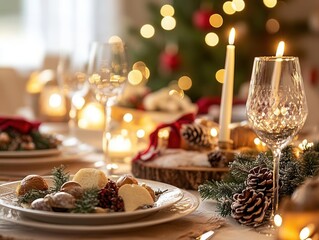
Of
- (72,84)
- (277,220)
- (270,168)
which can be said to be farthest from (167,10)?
(277,220)

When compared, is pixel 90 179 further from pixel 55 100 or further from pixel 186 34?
pixel 186 34

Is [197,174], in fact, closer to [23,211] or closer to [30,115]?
[23,211]

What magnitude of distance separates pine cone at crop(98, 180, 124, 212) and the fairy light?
3.94 metres

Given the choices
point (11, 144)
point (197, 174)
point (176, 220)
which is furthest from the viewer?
point (11, 144)

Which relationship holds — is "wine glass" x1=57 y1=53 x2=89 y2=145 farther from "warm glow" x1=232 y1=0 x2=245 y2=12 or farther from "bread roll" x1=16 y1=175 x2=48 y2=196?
"warm glow" x1=232 y1=0 x2=245 y2=12

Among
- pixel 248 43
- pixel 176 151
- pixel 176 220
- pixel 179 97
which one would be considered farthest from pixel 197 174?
pixel 248 43

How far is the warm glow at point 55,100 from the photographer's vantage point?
2431mm

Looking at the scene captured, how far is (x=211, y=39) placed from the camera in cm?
495

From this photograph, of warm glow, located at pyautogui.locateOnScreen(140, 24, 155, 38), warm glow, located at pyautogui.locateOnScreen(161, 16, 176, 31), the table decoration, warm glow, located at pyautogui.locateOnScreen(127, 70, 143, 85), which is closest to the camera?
the table decoration

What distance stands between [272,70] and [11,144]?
73 cm

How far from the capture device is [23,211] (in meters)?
1.02

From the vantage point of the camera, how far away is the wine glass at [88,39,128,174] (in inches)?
60.0

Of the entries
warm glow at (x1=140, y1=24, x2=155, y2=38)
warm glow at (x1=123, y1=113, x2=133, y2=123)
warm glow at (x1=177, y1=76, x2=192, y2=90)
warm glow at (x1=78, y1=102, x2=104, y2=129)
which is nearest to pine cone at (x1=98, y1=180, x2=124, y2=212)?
warm glow at (x1=123, y1=113, x2=133, y2=123)

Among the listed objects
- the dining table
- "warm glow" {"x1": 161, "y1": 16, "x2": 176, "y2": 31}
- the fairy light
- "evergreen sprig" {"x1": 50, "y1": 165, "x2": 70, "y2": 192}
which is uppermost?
"warm glow" {"x1": 161, "y1": 16, "x2": 176, "y2": 31}
